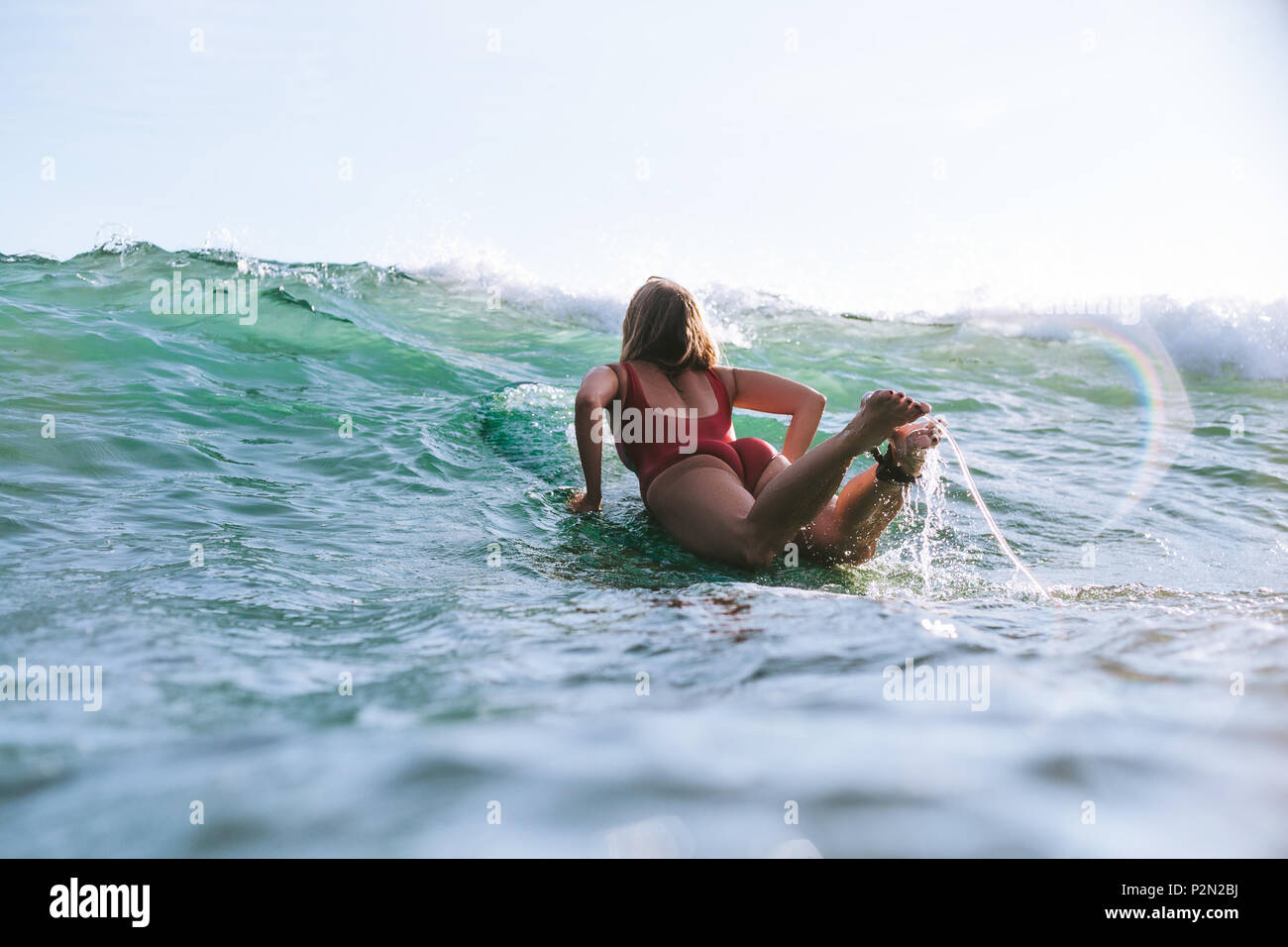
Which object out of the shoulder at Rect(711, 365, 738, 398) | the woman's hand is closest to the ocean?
the woman's hand

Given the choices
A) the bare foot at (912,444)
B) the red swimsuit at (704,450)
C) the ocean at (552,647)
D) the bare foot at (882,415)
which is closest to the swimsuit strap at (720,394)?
the red swimsuit at (704,450)

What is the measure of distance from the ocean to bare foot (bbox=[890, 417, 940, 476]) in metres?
0.36

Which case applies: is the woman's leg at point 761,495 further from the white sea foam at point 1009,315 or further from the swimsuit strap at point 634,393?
the white sea foam at point 1009,315

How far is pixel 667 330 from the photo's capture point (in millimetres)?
4371

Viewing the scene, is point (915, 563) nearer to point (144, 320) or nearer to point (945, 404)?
point (945, 404)

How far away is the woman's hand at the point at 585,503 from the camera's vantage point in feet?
15.4

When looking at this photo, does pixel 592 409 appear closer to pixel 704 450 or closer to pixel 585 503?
pixel 704 450

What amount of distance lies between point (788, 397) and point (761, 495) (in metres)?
1.27

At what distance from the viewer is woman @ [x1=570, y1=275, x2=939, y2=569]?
11.2 ft

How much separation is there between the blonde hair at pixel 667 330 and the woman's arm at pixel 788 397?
23cm

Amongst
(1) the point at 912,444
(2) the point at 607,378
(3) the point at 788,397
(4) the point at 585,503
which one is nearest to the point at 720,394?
(3) the point at 788,397

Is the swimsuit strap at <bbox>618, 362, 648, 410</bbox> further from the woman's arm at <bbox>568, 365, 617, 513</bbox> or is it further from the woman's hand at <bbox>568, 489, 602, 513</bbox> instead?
the woman's hand at <bbox>568, 489, 602, 513</bbox>

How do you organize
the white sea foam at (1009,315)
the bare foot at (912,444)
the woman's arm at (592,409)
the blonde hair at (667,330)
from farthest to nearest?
1. the white sea foam at (1009,315)
2. the blonde hair at (667,330)
3. the woman's arm at (592,409)
4. the bare foot at (912,444)
